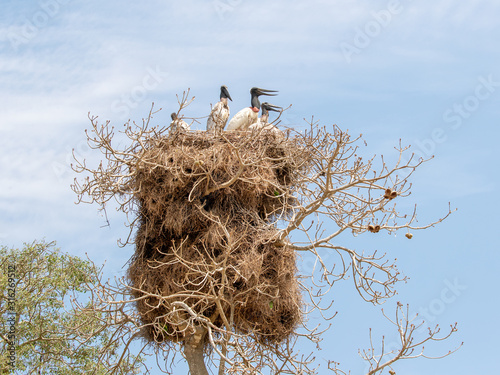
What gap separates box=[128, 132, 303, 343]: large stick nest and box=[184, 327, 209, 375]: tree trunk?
12cm

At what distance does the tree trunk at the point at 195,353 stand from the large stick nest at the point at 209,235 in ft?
0.40

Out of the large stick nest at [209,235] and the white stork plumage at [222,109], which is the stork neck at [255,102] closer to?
the white stork plumage at [222,109]

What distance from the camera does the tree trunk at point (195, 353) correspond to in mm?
8086

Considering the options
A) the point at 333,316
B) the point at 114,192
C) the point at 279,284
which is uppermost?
the point at 114,192

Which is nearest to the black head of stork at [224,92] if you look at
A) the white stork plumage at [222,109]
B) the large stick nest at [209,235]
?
the white stork plumage at [222,109]

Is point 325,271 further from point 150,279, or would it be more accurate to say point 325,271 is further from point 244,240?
point 150,279

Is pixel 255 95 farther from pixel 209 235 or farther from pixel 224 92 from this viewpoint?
pixel 209 235

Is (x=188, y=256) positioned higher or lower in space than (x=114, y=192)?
lower

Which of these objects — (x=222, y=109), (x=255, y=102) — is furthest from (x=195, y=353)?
(x=255, y=102)

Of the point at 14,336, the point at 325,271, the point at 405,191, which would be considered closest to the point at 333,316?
the point at 325,271

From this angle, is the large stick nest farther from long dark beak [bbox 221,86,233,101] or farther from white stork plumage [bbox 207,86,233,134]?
long dark beak [bbox 221,86,233,101]

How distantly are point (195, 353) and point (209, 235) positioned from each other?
141cm

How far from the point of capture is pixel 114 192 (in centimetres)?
834

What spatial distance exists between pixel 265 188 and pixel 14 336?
4571mm
